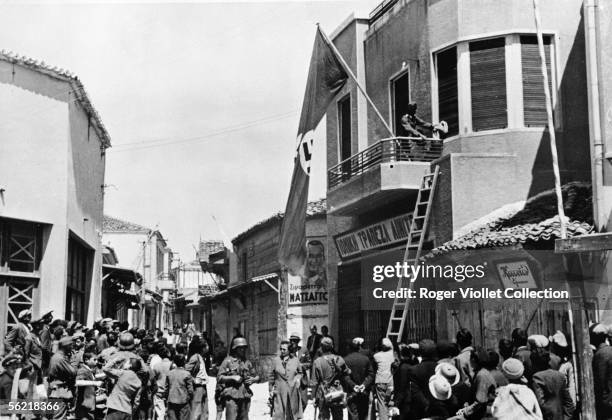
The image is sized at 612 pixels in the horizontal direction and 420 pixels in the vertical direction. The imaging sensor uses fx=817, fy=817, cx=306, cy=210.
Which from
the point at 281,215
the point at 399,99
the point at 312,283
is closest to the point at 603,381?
the point at 399,99

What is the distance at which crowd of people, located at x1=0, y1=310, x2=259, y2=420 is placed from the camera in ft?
34.3

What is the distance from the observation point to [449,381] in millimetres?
7645

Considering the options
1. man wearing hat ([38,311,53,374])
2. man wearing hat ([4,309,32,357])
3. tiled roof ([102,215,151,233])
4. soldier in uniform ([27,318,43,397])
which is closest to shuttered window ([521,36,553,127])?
man wearing hat ([38,311,53,374])

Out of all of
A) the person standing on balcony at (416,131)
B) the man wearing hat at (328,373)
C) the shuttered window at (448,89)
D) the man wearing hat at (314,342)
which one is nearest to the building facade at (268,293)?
the man wearing hat at (314,342)

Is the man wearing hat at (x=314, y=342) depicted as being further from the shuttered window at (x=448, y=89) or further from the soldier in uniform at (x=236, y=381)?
the soldier in uniform at (x=236, y=381)

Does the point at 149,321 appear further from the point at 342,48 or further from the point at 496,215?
the point at 496,215

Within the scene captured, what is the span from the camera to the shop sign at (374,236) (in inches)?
715

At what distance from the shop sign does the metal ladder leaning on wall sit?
60 cm

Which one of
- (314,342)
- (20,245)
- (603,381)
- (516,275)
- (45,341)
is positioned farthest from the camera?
(314,342)

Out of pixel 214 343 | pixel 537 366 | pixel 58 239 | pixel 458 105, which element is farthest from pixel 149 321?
pixel 537 366

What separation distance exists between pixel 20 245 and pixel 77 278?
4902 millimetres

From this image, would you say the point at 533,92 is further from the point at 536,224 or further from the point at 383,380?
the point at 383,380

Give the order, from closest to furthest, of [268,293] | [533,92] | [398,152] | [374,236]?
[533,92], [398,152], [374,236], [268,293]

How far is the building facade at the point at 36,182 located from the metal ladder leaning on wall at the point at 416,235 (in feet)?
29.1
